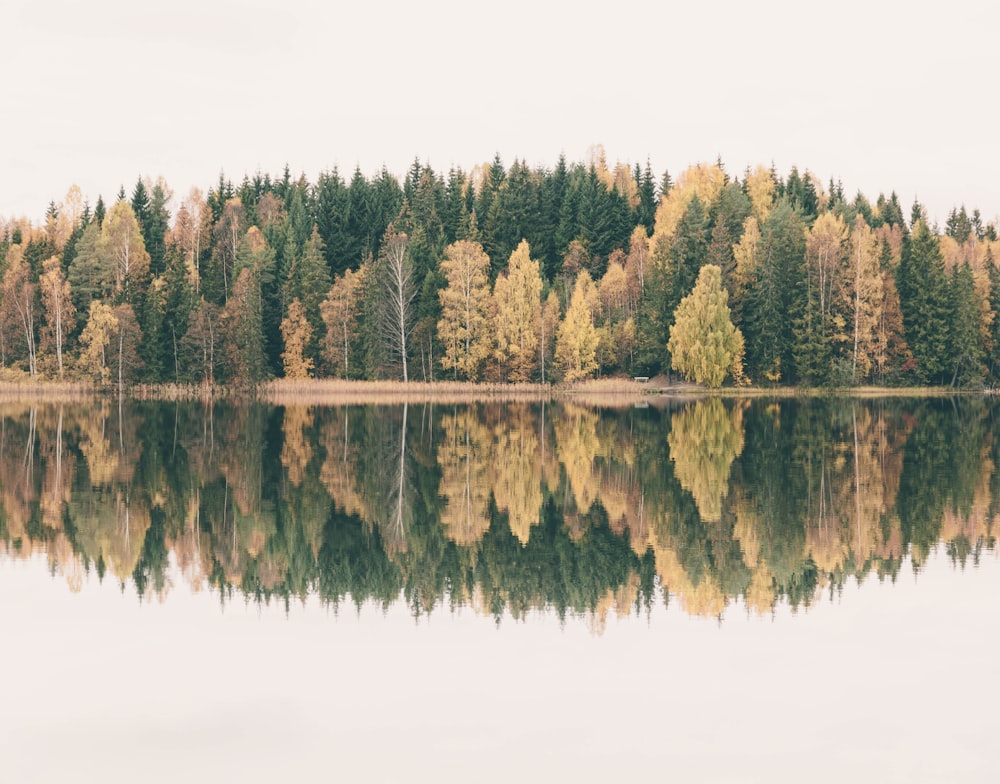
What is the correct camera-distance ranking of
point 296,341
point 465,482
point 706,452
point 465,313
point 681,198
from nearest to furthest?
1. point 465,482
2. point 706,452
3. point 465,313
4. point 296,341
5. point 681,198

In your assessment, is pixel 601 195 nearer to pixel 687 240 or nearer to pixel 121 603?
pixel 687 240

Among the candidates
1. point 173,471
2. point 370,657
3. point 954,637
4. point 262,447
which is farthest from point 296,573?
point 262,447

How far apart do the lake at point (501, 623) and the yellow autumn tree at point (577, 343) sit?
6605 centimetres

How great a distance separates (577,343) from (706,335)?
38.8 feet

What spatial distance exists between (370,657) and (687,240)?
96.0m

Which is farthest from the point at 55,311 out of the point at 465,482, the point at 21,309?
the point at 465,482

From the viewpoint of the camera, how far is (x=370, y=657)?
1464 centimetres

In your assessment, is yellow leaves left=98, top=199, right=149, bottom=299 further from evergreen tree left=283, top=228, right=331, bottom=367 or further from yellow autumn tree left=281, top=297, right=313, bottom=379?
yellow autumn tree left=281, top=297, right=313, bottom=379

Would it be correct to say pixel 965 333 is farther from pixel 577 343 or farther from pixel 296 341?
pixel 296 341

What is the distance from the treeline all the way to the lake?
226ft

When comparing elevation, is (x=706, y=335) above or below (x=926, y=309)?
below

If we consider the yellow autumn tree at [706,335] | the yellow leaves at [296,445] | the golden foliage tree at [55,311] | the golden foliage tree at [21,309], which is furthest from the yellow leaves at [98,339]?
the yellow autumn tree at [706,335]

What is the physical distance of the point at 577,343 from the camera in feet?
327

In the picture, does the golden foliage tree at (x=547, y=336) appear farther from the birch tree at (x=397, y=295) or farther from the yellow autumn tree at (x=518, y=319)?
the birch tree at (x=397, y=295)
